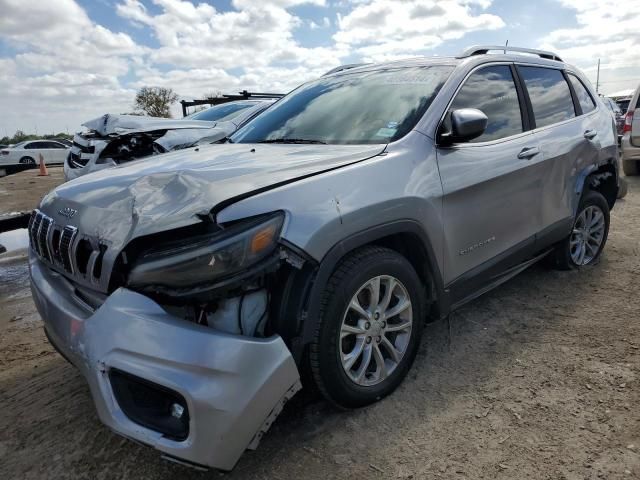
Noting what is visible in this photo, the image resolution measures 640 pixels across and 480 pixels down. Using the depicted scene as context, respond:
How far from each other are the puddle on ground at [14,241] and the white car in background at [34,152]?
59.8ft

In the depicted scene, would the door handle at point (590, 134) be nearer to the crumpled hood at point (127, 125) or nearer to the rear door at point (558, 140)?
the rear door at point (558, 140)

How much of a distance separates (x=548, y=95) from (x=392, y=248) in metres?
2.17

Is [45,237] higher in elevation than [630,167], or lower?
higher

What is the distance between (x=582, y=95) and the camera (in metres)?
4.25

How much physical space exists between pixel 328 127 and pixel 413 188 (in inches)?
30.7

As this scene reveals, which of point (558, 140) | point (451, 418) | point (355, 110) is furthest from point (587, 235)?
point (451, 418)

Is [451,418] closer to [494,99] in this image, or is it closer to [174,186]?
[174,186]

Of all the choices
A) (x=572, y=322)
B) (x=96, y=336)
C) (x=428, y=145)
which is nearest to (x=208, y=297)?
(x=96, y=336)

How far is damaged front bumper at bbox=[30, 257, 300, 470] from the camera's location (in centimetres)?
175

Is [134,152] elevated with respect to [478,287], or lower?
elevated

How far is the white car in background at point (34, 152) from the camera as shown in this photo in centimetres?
2322

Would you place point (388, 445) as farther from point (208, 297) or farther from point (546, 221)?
point (546, 221)

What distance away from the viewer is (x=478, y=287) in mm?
3035

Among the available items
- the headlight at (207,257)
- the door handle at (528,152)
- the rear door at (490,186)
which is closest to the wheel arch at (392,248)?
the rear door at (490,186)
